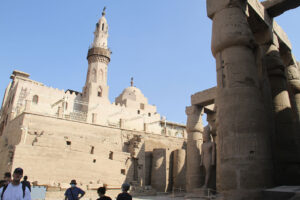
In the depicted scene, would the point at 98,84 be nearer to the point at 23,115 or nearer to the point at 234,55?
the point at 23,115

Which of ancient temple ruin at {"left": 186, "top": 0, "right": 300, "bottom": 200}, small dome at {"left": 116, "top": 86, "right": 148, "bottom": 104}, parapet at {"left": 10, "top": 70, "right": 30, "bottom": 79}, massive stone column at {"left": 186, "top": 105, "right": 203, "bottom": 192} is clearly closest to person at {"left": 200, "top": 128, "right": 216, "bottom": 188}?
massive stone column at {"left": 186, "top": 105, "right": 203, "bottom": 192}

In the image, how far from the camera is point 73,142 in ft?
49.2

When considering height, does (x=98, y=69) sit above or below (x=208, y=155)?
above

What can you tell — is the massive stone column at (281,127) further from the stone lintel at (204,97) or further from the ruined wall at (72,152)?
the ruined wall at (72,152)

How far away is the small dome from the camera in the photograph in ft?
109

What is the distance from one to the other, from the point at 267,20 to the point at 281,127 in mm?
2886

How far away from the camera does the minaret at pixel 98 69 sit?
28453mm

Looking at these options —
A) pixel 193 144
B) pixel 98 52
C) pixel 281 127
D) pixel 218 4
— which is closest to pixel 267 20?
pixel 218 4

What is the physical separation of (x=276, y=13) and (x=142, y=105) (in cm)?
2685

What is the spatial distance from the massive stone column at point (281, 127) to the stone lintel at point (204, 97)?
235 inches

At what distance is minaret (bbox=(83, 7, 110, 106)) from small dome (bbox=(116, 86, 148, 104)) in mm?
3927

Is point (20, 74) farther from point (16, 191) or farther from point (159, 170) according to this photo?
point (16, 191)

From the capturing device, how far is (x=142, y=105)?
3362cm

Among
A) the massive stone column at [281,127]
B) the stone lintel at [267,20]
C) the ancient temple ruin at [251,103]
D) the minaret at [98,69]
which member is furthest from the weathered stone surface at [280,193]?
the minaret at [98,69]
